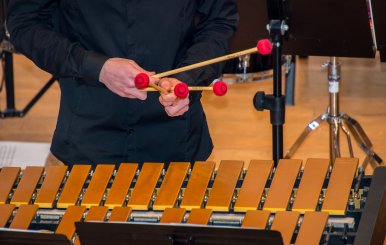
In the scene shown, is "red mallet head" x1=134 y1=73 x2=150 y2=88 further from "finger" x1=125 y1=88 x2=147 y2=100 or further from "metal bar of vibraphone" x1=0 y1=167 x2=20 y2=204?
"metal bar of vibraphone" x1=0 y1=167 x2=20 y2=204

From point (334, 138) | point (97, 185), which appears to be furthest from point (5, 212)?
point (334, 138)

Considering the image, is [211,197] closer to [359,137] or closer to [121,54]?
[121,54]

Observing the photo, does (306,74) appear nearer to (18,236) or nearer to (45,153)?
(45,153)

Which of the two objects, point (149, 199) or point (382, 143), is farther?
point (382, 143)

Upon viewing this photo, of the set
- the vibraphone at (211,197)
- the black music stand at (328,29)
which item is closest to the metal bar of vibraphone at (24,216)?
the vibraphone at (211,197)

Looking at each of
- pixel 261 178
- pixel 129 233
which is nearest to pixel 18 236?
pixel 129 233

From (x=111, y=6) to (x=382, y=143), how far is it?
2.68 meters

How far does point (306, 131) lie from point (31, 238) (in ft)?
8.59

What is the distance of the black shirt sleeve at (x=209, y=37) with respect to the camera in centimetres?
295

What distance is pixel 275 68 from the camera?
3.35 meters

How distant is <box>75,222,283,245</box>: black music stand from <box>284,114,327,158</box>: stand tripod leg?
242 centimetres

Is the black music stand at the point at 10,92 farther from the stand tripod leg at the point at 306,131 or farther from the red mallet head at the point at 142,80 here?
the red mallet head at the point at 142,80

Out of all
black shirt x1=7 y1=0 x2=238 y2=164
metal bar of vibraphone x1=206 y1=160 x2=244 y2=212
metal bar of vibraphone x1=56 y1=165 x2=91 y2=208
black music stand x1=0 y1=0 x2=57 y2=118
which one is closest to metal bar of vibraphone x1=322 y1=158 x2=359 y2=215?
metal bar of vibraphone x1=206 y1=160 x2=244 y2=212

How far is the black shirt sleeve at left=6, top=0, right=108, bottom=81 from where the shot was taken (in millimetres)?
2867
